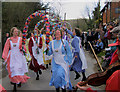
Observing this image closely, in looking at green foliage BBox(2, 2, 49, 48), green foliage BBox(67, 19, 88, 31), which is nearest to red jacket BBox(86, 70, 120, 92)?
green foliage BBox(2, 2, 49, 48)

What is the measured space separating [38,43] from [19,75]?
209cm

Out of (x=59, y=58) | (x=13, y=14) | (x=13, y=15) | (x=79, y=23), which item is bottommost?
(x=59, y=58)

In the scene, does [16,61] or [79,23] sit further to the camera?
[79,23]

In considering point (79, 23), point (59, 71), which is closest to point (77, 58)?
point (59, 71)

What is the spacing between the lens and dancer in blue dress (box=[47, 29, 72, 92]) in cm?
429

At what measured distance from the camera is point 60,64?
4.54m

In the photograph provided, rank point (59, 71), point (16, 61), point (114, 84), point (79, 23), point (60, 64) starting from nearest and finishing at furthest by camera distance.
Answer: point (114, 84), point (59, 71), point (60, 64), point (16, 61), point (79, 23)

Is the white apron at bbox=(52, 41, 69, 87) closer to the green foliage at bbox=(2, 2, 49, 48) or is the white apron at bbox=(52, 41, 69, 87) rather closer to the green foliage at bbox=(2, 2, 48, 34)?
the green foliage at bbox=(2, 2, 49, 48)

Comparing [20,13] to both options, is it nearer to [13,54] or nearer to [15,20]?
[15,20]

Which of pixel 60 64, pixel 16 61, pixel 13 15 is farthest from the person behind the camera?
pixel 13 15

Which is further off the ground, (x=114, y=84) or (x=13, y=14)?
(x=13, y=14)

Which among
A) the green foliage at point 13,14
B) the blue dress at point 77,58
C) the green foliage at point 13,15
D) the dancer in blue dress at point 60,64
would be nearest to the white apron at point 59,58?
the dancer in blue dress at point 60,64

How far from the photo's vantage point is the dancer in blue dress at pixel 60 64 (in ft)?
14.1

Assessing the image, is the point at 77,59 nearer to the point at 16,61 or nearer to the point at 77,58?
the point at 77,58
